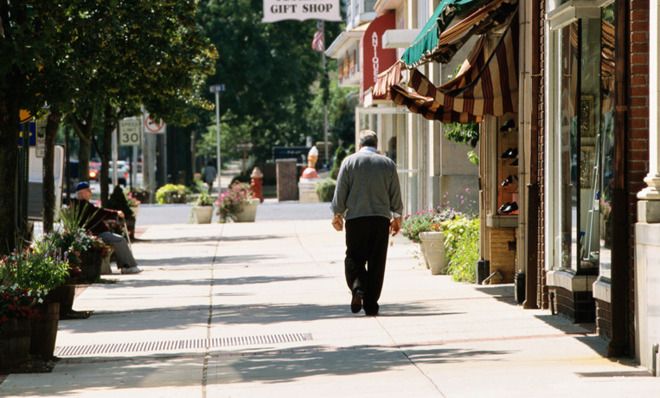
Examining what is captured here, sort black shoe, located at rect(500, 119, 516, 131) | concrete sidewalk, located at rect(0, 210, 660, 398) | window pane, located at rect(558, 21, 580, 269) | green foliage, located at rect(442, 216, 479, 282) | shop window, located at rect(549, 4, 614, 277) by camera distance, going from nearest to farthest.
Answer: concrete sidewalk, located at rect(0, 210, 660, 398), shop window, located at rect(549, 4, 614, 277), window pane, located at rect(558, 21, 580, 269), black shoe, located at rect(500, 119, 516, 131), green foliage, located at rect(442, 216, 479, 282)

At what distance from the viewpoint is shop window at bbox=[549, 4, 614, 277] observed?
11258mm

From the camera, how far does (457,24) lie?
14492 millimetres

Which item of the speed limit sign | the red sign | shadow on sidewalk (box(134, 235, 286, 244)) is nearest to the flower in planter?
the speed limit sign

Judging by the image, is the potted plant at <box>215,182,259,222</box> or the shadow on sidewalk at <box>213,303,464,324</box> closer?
the shadow on sidewalk at <box>213,303,464,324</box>

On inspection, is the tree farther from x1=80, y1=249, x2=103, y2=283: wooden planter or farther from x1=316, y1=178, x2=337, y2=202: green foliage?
x1=80, y1=249, x2=103, y2=283: wooden planter

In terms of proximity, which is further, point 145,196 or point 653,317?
point 145,196

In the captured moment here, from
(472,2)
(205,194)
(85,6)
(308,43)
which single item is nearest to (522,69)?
(472,2)

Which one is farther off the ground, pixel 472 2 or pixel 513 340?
pixel 472 2

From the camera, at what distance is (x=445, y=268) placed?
19094mm

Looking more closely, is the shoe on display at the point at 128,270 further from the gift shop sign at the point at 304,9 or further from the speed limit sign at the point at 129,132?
the speed limit sign at the point at 129,132

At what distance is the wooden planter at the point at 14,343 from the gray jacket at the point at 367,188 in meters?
3.84

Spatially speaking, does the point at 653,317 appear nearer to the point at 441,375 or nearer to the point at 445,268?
the point at 441,375

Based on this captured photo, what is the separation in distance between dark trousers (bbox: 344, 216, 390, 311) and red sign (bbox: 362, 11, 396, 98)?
66.4 ft

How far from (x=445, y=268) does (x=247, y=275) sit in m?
2.96
